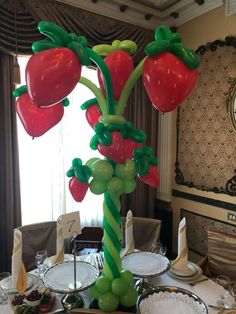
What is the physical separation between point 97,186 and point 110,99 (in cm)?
35

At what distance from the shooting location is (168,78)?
2.70ft

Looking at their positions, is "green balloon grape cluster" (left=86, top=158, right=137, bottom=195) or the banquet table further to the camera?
the banquet table

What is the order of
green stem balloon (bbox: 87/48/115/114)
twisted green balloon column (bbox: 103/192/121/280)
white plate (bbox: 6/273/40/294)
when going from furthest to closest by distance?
white plate (bbox: 6/273/40/294), twisted green balloon column (bbox: 103/192/121/280), green stem balloon (bbox: 87/48/115/114)

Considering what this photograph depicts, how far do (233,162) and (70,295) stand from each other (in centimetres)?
175

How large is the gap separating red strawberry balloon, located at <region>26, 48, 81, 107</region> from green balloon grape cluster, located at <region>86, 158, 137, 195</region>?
305 mm

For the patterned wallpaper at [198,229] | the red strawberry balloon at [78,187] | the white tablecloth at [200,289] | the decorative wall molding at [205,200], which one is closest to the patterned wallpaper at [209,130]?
the decorative wall molding at [205,200]

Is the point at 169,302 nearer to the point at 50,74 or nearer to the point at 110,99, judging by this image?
the point at 110,99

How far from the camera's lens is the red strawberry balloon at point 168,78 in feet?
2.71

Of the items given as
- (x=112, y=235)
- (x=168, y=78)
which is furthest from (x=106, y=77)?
(x=112, y=235)

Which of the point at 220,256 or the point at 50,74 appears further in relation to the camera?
the point at 220,256

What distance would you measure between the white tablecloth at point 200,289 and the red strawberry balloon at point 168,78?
3.09 feet

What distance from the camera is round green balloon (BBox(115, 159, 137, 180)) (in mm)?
1017

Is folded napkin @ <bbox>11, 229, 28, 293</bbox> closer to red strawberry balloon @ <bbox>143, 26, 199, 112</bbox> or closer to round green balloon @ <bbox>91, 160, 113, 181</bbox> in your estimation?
round green balloon @ <bbox>91, 160, 113, 181</bbox>

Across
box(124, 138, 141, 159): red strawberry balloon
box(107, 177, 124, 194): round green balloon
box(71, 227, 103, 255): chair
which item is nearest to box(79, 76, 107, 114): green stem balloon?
box(124, 138, 141, 159): red strawberry balloon
